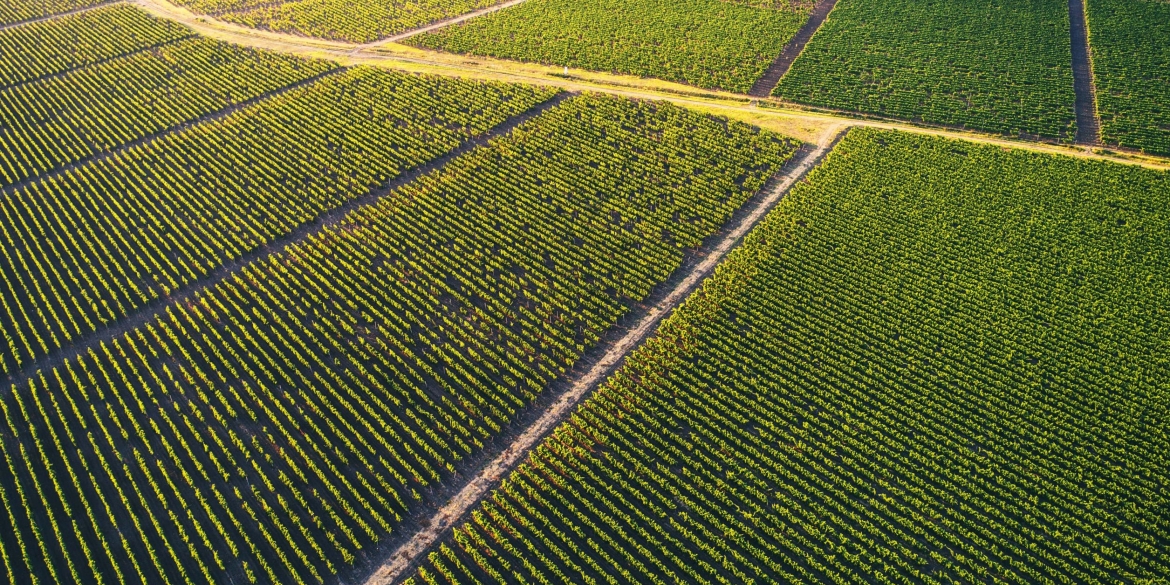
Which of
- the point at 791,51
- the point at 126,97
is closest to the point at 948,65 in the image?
the point at 791,51

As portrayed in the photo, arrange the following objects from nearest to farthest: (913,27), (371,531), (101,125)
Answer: (371,531) → (101,125) → (913,27)

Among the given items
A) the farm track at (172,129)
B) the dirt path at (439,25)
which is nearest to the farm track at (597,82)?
the dirt path at (439,25)

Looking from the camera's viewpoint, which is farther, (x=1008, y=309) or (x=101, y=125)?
(x=101, y=125)

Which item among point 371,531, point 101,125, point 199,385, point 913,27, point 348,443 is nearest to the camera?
point 371,531

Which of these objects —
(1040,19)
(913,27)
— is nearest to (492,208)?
(913,27)

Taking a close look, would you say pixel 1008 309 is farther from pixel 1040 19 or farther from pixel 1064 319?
pixel 1040 19

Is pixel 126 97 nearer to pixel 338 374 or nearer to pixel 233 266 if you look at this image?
pixel 233 266
